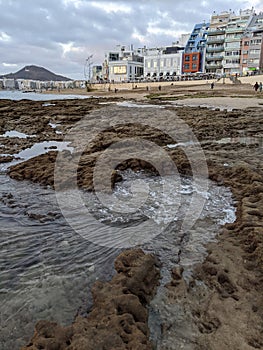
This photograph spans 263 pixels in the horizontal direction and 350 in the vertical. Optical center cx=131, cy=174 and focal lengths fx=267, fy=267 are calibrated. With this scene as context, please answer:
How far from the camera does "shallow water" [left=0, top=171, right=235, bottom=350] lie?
93.9 inches

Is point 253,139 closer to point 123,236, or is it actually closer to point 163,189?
point 163,189

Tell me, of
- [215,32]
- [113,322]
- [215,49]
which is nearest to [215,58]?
[215,49]

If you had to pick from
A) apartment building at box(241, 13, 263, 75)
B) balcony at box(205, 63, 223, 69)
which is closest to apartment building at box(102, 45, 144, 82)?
balcony at box(205, 63, 223, 69)

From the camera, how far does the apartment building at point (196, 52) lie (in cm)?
6662

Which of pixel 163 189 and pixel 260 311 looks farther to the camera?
pixel 163 189

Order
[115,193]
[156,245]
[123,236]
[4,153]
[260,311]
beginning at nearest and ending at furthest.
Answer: [260,311] < [156,245] < [123,236] < [115,193] < [4,153]

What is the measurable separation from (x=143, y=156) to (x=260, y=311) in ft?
16.1

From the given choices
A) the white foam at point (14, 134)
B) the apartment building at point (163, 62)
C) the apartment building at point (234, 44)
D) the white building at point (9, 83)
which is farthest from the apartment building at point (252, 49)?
the white building at point (9, 83)

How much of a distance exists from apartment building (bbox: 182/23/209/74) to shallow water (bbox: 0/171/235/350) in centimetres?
6979

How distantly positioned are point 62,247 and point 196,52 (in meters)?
73.0

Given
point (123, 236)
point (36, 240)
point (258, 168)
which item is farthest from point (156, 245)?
point (258, 168)

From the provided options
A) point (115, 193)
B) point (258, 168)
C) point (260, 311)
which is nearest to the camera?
point (260, 311)

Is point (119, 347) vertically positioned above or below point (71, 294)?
above

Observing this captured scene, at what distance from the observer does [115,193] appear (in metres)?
4.95
